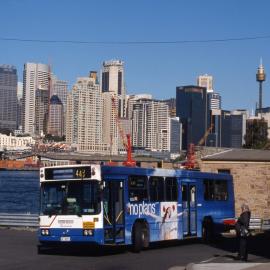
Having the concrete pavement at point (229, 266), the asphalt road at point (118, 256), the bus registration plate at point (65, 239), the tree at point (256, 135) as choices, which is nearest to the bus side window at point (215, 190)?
the asphalt road at point (118, 256)

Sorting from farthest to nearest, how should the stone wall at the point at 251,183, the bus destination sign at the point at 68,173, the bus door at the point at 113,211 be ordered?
the stone wall at the point at 251,183 → the bus destination sign at the point at 68,173 → the bus door at the point at 113,211

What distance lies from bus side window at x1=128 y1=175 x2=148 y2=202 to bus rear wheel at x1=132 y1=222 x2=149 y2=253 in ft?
2.66

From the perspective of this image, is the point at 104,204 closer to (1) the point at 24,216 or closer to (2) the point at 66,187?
(2) the point at 66,187

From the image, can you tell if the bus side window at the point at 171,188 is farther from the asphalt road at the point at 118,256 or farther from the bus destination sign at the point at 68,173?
the bus destination sign at the point at 68,173

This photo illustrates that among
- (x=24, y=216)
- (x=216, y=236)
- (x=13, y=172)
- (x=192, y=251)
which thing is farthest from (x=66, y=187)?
(x=13, y=172)

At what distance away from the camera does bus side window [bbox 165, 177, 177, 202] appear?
23.3m

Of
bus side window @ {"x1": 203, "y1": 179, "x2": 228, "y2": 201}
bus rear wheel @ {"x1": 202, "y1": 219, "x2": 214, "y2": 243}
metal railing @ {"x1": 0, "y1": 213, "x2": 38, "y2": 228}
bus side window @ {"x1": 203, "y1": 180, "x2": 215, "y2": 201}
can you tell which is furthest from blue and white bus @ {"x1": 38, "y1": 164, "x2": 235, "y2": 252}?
metal railing @ {"x1": 0, "y1": 213, "x2": 38, "y2": 228}

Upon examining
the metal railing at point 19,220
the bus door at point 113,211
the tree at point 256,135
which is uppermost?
the tree at point 256,135

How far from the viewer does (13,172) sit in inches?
7008

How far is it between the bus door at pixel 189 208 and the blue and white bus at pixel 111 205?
75mm

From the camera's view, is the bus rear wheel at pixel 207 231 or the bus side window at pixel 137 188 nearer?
the bus side window at pixel 137 188

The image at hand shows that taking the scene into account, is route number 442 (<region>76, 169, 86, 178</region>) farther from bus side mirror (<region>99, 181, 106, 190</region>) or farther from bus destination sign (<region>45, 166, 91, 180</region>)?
bus side mirror (<region>99, 181, 106, 190</region>)

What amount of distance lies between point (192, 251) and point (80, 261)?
4977 millimetres

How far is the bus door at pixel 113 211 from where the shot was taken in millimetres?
19516
